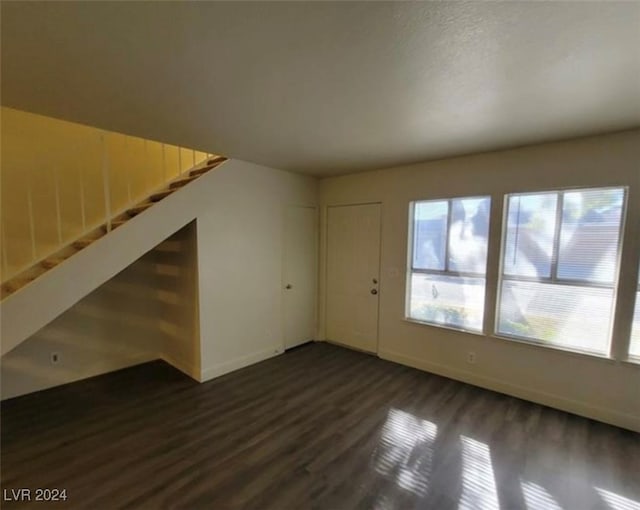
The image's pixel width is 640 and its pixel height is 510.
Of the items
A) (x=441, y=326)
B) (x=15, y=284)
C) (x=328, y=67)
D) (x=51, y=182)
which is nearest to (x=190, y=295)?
(x=15, y=284)

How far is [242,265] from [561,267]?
3.38 metres

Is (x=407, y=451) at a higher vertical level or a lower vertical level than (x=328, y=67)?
lower

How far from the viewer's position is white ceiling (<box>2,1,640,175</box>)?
4.28ft

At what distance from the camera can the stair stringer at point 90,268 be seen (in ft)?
7.16

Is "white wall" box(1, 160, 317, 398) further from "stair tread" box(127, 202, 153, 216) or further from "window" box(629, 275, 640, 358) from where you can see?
"window" box(629, 275, 640, 358)

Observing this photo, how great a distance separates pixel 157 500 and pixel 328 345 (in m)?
3.04

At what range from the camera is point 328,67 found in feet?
5.59

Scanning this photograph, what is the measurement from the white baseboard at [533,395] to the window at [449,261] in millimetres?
533

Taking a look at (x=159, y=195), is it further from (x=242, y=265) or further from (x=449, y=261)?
(x=449, y=261)

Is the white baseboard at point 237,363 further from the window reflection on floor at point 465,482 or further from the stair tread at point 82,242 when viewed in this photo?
the window reflection on floor at point 465,482

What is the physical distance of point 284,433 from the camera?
256cm

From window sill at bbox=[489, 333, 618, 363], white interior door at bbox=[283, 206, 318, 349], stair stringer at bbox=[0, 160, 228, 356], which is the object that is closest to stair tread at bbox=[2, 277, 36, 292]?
stair stringer at bbox=[0, 160, 228, 356]

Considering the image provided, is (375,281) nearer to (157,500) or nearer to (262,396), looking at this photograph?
(262,396)

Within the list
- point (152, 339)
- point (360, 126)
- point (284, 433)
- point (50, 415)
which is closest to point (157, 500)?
point (284, 433)
